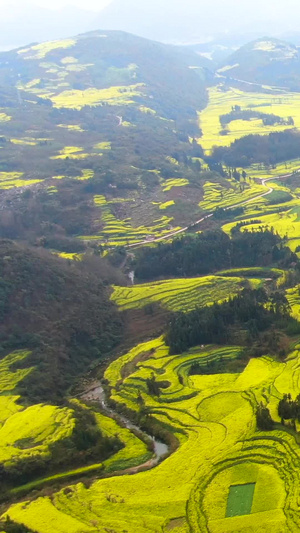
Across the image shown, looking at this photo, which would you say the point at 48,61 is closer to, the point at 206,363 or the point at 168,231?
the point at 168,231

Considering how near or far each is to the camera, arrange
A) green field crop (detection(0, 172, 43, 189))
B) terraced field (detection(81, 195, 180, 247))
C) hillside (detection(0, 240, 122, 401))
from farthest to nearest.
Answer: green field crop (detection(0, 172, 43, 189)), terraced field (detection(81, 195, 180, 247)), hillside (detection(0, 240, 122, 401))

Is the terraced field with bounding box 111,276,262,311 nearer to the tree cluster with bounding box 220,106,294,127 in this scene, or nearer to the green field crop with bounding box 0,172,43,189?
the green field crop with bounding box 0,172,43,189

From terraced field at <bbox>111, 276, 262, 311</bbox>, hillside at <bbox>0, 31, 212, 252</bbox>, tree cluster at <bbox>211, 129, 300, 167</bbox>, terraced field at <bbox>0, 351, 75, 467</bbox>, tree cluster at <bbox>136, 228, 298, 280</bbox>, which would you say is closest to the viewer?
terraced field at <bbox>0, 351, 75, 467</bbox>

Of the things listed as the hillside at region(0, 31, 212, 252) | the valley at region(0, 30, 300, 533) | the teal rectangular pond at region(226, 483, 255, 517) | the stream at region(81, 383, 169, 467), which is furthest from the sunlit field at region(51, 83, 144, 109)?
the teal rectangular pond at region(226, 483, 255, 517)

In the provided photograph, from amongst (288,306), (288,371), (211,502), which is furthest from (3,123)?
(211,502)

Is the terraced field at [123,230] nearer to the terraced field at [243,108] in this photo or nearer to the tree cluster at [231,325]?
the tree cluster at [231,325]

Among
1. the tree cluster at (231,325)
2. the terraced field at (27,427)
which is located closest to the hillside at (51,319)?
the terraced field at (27,427)
